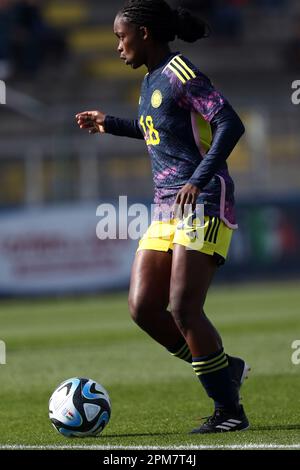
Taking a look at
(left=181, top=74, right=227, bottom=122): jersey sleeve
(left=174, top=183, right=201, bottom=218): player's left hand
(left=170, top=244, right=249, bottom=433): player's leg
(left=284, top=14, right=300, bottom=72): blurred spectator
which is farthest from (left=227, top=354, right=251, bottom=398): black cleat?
(left=284, top=14, right=300, bottom=72): blurred spectator

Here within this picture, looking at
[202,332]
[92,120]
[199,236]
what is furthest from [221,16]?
[202,332]

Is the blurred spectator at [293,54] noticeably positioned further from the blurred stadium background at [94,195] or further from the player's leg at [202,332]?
the player's leg at [202,332]

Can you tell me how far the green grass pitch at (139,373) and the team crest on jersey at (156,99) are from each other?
69.3 inches

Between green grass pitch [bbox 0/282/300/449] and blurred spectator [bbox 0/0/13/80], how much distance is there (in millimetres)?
7453

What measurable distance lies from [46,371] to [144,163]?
11050mm

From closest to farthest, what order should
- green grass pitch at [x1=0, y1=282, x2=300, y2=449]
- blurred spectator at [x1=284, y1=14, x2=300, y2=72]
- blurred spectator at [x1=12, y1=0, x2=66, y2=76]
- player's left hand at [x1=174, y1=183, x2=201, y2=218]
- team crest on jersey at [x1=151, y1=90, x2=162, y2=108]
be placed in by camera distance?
player's left hand at [x1=174, y1=183, x2=201, y2=218]
green grass pitch at [x1=0, y1=282, x2=300, y2=449]
team crest on jersey at [x1=151, y1=90, x2=162, y2=108]
blurred spectator at [x1=12, y1=0, x2=66, y2=76]
blurred spectator at [x1=284, y1=14, x2=300, y2=72]

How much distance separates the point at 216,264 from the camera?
6238 mm

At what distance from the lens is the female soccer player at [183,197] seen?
19.8 ft

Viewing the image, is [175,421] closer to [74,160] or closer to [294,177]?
[74,160]

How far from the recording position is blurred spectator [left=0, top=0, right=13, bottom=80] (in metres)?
23.7

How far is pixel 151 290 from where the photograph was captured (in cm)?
630

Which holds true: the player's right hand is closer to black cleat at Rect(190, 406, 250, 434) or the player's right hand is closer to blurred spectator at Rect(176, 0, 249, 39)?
black cleat at Rect(190, 406, 250, 434)

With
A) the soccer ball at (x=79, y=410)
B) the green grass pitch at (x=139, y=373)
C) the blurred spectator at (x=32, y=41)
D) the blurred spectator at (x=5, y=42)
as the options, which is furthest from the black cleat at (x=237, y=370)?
the blurred spectator at (x=32, y=41)

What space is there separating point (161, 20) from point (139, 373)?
3.87m
